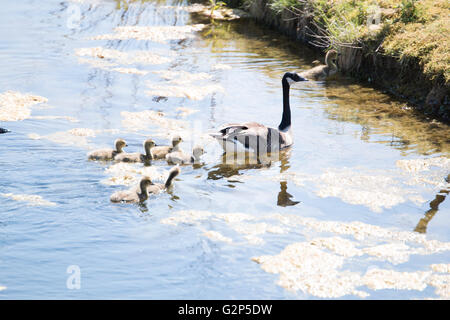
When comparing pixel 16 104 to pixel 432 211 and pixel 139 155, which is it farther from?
pixel 432 211

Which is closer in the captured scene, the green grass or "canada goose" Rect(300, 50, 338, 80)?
the green grass

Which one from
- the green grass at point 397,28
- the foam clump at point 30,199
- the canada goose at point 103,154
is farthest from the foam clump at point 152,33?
the foam clump at point 30,199

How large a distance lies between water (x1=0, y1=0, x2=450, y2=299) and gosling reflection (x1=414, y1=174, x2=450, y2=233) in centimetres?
3

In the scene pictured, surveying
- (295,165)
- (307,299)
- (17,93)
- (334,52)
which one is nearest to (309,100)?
(334,52)

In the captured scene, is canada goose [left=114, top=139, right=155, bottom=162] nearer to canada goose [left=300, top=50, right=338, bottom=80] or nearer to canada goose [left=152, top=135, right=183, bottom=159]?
canada goose [left=152, top=135, right=183, bottom=159]

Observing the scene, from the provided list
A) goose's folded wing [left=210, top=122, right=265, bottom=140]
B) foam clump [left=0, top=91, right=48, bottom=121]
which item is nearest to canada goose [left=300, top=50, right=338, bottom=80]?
goose's folded wing [left=210, top=122, right=265, bottom=140]

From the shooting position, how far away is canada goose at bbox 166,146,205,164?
963 centimetres

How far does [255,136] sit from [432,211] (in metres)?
3.30

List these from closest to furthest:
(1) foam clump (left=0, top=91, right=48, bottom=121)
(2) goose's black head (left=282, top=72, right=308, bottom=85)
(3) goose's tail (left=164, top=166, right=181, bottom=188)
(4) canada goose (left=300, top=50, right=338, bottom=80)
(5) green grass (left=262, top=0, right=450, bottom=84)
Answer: (3) goose's tail (left=164, top=166, right=181, bottom=188)
(1) foam clump (left=0, top=91, right=48, bottom=121)
(2) goose's black head (left=282, top=72, right=308, bottom=85)
(5) green grass (left=262, top=0, right=450, bottom=84)
(4) canada goose (left=300, top=50, right=338, bottom=80)

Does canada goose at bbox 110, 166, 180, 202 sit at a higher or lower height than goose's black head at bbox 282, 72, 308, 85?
lower

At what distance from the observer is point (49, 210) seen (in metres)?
7.98

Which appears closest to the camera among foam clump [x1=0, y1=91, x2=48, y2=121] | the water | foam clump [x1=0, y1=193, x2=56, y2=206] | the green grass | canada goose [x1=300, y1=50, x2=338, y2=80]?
the water

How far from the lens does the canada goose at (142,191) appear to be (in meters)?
8.23
